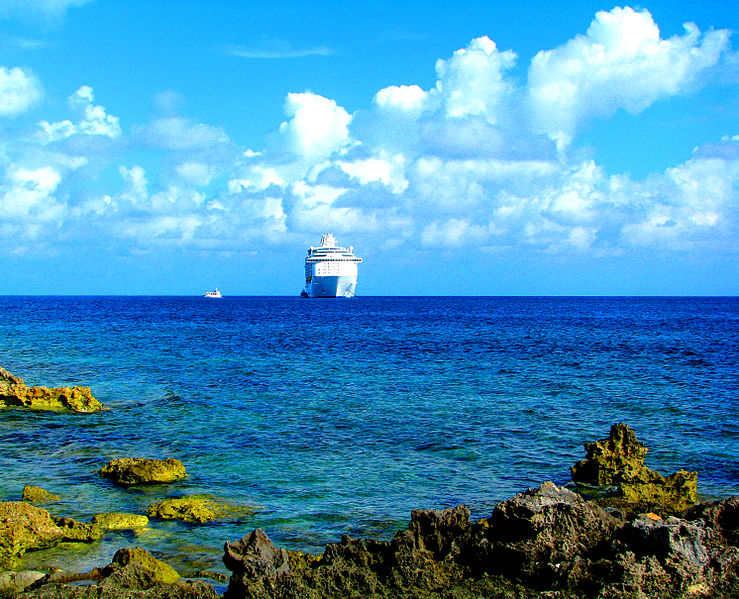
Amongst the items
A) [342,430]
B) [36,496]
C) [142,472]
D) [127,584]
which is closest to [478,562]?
[127,584]

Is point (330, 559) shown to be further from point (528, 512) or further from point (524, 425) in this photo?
point (524, 425)

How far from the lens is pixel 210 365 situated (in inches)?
1174

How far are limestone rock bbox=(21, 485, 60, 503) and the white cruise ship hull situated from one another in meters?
115

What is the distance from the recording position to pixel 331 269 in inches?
4877

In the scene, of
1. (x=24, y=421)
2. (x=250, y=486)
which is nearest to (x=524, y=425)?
(x=250, y=486)

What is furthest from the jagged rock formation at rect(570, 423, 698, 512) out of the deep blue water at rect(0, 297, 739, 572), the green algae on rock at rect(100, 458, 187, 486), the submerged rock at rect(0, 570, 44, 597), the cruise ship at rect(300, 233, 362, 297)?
the cruise ship at rect(300, 233, 362, 297)

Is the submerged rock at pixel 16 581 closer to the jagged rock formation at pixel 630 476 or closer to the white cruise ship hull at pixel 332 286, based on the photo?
the jagged rock formation at pixel 630 476

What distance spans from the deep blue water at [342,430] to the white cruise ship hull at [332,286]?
9136 centimetres

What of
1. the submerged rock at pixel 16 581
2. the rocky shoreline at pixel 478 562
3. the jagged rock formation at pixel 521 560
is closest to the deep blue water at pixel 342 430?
the submerged rock at pixel 16 581

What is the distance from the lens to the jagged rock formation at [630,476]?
33.0 ft

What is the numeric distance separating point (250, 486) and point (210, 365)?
19.4 meters

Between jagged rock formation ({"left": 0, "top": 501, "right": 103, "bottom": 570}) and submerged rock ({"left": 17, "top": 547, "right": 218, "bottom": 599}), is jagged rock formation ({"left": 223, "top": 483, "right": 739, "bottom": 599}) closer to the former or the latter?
submerged rock ({"left": 17, "top": 547, "right": 218, "bottom": 599})

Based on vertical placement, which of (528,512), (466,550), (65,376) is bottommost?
(65,376)

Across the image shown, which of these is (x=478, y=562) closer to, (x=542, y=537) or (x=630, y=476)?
(x=542, y=537)
